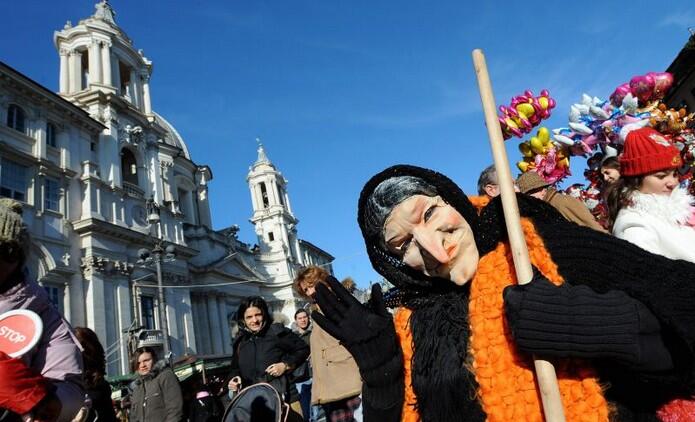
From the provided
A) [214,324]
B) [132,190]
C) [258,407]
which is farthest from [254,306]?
[214,324]

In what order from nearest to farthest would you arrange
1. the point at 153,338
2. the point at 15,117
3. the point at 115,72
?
the point at 15,117, the point at 153,338, the point at 115,72

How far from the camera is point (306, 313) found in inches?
279

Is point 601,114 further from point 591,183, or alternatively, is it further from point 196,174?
point 196,174

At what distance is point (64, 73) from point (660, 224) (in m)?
31.5

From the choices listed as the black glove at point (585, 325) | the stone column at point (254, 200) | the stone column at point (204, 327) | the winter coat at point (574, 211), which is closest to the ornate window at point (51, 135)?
the stone column at point (204, 327)

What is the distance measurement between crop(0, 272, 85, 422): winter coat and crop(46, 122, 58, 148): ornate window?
22.7 meters

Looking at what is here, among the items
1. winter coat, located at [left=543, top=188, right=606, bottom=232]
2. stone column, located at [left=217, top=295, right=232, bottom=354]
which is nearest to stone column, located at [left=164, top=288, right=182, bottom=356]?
stone column, located at [left=217, top=295, right=232, bottom=354]

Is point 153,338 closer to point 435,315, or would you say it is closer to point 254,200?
point 435,315

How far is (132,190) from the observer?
2523 centimetres

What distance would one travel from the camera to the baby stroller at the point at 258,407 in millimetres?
3859

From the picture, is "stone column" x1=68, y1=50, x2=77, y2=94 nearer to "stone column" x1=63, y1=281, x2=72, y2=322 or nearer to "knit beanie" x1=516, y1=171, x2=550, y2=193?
"stone column" x1=63, y1=281, x2=72, y2=322

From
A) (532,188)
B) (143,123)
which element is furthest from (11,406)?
(143,123)

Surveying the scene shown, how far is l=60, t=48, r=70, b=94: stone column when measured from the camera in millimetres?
25836

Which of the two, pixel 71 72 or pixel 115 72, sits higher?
pixel 115 72
